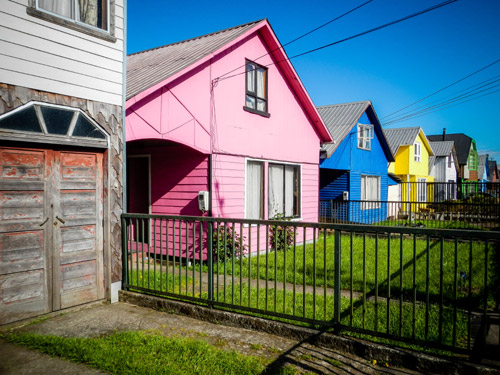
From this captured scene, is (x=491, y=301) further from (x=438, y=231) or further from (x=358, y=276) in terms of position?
(x=438, y=231)

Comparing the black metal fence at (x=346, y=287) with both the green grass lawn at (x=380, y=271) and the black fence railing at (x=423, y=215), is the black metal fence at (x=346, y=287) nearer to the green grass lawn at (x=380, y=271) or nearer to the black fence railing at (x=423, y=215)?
the green grass lawn at (x=380, y=271)

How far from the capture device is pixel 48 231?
5.04m

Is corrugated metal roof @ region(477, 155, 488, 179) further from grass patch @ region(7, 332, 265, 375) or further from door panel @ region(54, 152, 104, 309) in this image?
grass patch @ region(7, 332, 265, 375)

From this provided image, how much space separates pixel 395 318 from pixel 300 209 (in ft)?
23.6

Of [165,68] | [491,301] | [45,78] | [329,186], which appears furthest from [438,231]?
[329,186]

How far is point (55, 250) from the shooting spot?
5.11 m

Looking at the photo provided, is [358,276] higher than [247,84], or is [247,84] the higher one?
[247,84]

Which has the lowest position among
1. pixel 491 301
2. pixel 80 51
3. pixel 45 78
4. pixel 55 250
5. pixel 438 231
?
pixel 491 301

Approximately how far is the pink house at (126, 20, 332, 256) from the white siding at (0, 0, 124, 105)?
708 mm

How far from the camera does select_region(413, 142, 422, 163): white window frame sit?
2915cm

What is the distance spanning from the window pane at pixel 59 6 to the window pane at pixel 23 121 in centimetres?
142

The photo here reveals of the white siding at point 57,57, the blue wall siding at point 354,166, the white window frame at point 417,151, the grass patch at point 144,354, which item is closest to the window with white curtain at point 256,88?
the white siding at point 57,57

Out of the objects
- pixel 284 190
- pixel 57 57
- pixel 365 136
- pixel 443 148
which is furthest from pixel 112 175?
pixel 443 148

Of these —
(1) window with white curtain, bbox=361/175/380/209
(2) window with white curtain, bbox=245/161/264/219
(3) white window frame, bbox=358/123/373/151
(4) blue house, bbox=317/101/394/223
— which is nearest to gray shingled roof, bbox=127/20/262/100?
(2) window with white curtain, bbox=245/161/264/219
